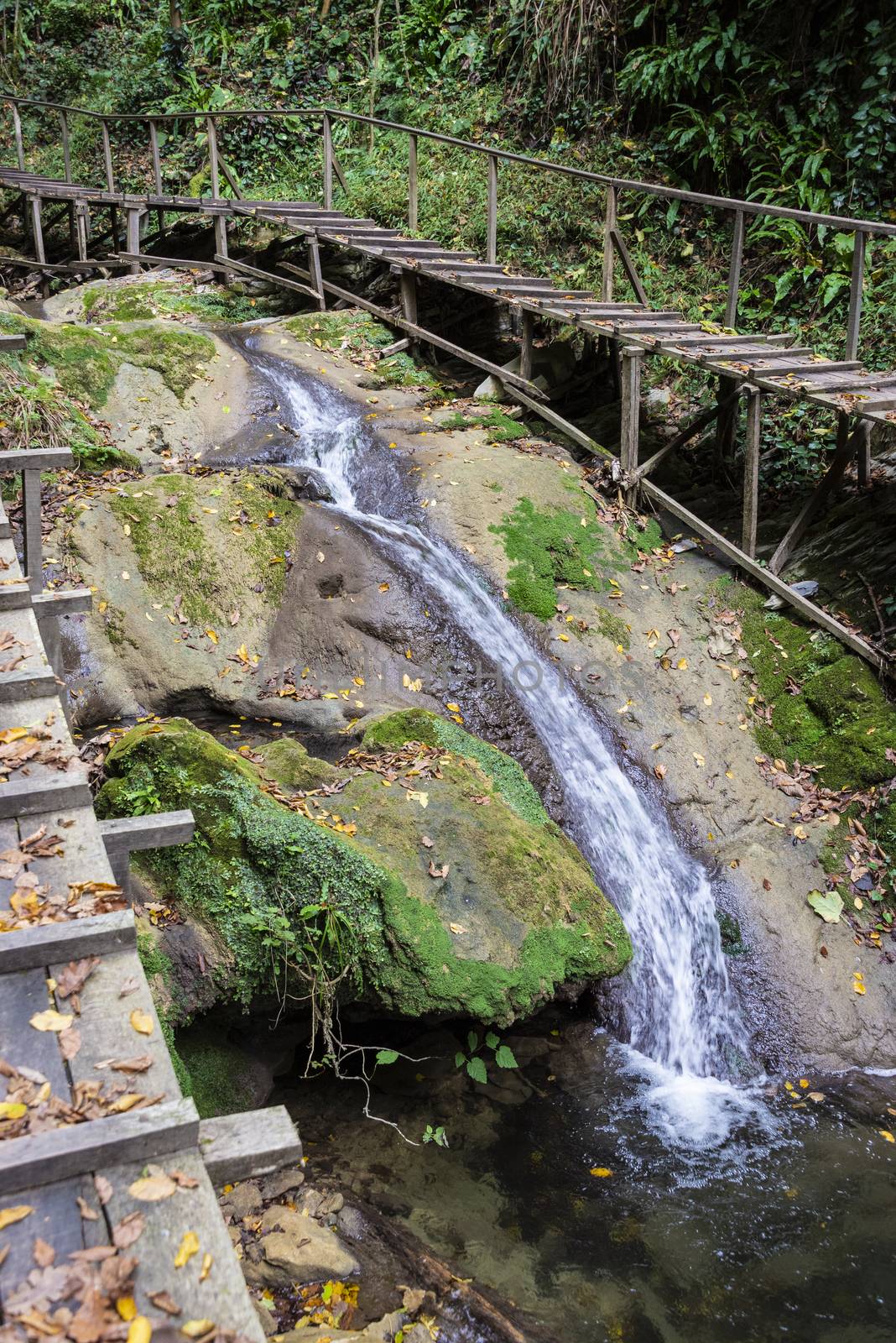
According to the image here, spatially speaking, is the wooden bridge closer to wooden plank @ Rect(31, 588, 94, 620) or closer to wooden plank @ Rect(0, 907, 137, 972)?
wooden plank @ Rect(31, 588, 94, 620)

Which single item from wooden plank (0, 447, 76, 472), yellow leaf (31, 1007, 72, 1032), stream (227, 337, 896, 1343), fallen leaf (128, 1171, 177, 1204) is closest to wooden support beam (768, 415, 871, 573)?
stream (227, 337, 896, 1343)

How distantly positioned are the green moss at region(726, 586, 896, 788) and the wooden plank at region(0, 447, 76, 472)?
558cm

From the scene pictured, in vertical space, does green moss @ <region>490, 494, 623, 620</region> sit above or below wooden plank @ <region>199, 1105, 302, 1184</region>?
below

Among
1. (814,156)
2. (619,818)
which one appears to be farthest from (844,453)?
(814,156)

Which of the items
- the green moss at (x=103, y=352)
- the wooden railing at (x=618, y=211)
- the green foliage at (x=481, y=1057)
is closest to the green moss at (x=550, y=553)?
the wooden railing at (x=618, y=211)

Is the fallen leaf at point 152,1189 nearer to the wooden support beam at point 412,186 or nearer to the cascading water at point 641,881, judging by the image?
the cascading water at point 641,881

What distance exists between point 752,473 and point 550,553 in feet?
6.26

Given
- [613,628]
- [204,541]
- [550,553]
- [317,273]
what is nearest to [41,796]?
[204,541]

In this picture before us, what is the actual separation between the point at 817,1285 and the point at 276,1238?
2.49 metres

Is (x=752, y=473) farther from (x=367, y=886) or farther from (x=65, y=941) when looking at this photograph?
(x=65, y=941)

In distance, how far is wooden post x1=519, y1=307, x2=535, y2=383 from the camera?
34.3ft

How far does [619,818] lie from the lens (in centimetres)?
716

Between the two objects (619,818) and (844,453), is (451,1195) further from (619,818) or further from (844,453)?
(844,453)

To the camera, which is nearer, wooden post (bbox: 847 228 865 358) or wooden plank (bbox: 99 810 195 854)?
wooden plank (bbox: 99 810 195 854)
